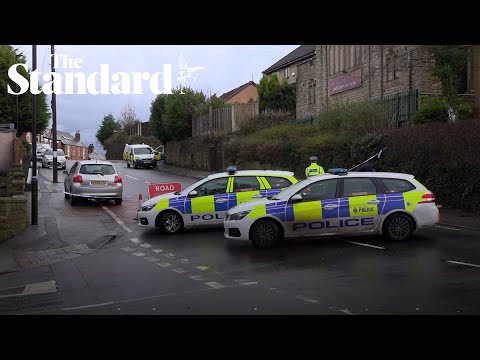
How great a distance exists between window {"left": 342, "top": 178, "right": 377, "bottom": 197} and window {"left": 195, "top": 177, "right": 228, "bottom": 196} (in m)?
3.23

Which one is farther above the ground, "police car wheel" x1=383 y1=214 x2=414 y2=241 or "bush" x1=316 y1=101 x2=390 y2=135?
"bush" x1=316 y1=101 x2=390 y2=135

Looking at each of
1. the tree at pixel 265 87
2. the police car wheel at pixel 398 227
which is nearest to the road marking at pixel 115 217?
the police car wheel at pixel 398 227

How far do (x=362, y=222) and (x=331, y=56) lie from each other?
24.2 meters

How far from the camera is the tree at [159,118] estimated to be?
47787mm

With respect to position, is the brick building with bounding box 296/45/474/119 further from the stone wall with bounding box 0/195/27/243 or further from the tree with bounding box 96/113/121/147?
the tree with bounding box 96/113/121/147

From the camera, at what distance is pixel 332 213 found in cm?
1194

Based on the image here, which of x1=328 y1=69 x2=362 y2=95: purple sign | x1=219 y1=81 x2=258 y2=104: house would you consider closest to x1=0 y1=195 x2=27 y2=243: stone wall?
x1=328 y1=69 x2=362 y2=95: purple sign

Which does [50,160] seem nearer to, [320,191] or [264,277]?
[320,191]

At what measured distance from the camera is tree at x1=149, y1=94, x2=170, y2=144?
157 ft

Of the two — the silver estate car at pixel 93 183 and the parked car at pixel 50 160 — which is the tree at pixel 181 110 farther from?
the silver estate car at pixel 93 183

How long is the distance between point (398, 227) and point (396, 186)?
862 mm
